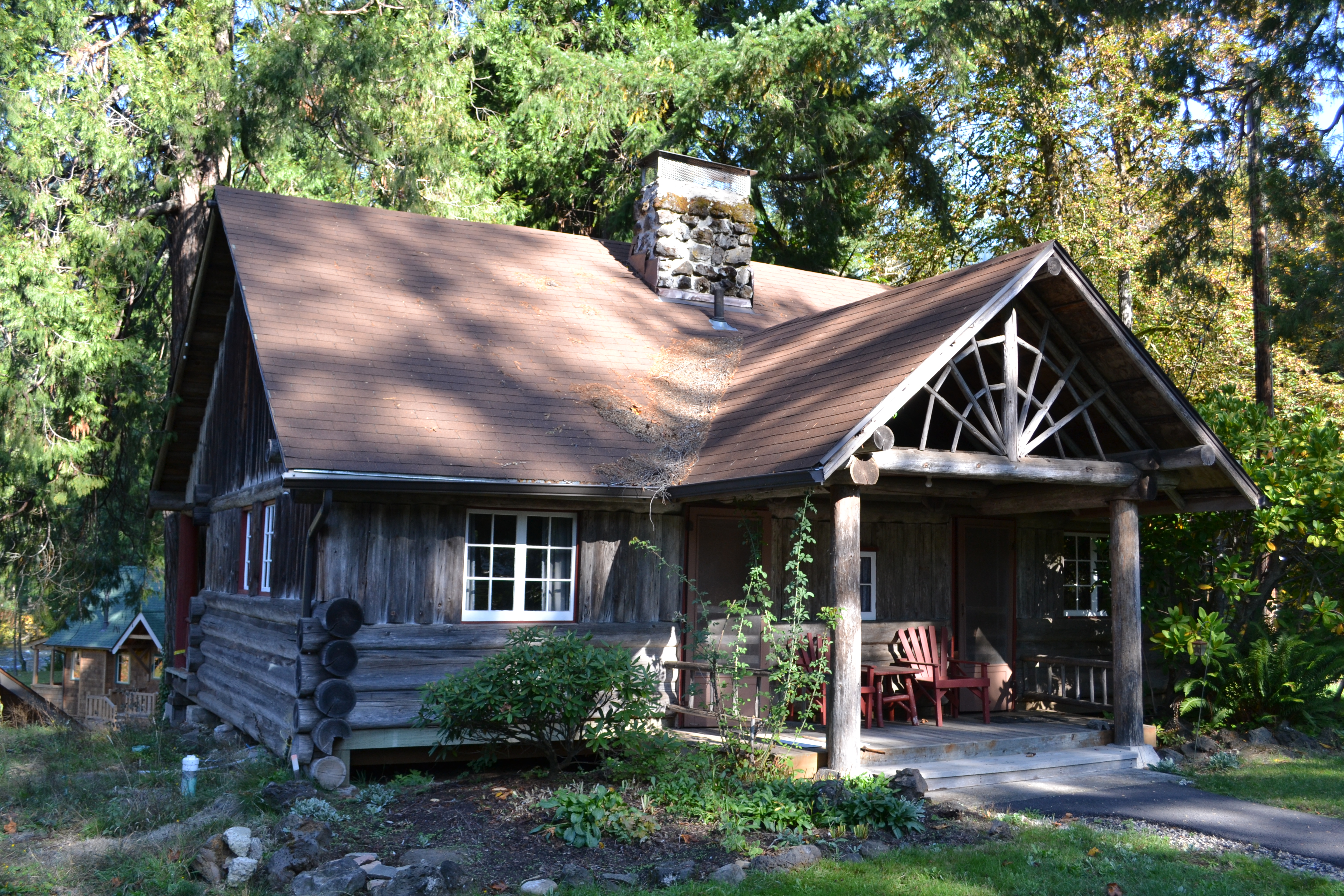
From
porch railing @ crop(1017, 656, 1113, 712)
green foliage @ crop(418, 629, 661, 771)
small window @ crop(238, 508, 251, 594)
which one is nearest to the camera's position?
green foliage @ crop(418, 629, 661, 771)

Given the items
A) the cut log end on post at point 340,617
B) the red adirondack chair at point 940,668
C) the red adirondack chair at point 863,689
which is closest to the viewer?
the cut log end on post at point 340,617

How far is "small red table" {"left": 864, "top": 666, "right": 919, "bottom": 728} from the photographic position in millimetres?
11734

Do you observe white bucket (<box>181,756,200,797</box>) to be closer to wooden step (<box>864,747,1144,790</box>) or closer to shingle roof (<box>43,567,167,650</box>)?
wooden step (<box>864,747,1144,790</box>)

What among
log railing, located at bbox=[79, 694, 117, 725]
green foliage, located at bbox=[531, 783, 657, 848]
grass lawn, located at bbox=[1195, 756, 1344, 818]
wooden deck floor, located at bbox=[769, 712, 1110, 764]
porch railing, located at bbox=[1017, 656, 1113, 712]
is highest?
porch railing, located at bbox=[1017, 656, 1113, 712]

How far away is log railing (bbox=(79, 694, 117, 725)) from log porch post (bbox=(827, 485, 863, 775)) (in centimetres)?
1679

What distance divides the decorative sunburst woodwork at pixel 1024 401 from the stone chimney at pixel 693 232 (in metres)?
4.40

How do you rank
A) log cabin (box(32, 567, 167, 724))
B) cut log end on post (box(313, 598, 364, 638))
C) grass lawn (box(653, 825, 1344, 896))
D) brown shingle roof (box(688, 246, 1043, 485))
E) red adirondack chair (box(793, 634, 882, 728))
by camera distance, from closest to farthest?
grass lawn (box(653, 825, 1344, 896)) → brown shingle roof (box(688, 246, 1043, 485)) → cut log end on post (box(313, 598, 364, 638)) → red adirondack chair (box(793, 634, 882, 728)) → log cabin (box(32, 567, 167, 724))

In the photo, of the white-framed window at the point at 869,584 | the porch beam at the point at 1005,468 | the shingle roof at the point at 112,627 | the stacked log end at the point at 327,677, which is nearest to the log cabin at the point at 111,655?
the shingle roof at the point at 112,627

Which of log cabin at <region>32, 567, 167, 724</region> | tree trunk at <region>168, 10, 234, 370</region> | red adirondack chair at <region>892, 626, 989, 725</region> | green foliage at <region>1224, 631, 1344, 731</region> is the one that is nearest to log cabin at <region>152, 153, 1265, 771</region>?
red adirondack chair at <region>892, 626, 989, 725</region>

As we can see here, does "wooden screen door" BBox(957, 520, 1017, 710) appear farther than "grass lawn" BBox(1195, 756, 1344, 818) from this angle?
Yes

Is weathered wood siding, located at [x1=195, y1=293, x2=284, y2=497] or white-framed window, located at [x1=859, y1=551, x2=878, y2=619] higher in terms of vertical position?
weathered wood siding, located at [x1=195, y1=293, x2=284, y2=497]

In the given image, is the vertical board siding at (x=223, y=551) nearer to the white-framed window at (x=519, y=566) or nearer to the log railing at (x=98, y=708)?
the white-framed window at (x=519, y=566)

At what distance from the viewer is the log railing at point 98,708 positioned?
83.3 ft

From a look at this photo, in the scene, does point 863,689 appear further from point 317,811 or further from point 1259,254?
point 1259,254
